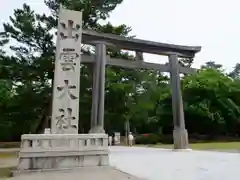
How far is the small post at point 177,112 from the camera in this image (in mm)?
16312

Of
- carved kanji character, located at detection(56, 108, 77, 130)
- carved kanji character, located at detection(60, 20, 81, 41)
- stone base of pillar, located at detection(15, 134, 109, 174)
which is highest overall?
carved kanji character, located at detection(60, 20, 81, 41)

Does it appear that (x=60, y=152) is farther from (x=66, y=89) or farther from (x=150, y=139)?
(x=150, y=139)

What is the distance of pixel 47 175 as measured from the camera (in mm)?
7016

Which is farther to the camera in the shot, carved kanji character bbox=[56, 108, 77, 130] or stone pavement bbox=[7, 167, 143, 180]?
carved kanji character bbox=[56, 108, 77, 130]

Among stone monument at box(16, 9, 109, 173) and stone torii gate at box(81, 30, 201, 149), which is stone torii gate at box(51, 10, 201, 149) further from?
stone monument at box(16, 9, 109, 173)

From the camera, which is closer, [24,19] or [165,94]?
[24,19]

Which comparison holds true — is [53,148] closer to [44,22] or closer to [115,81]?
[115,81]

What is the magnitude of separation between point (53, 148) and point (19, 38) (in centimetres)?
1646

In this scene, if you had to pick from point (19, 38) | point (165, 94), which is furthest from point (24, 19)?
point (165, 94)

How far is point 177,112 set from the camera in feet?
55.0

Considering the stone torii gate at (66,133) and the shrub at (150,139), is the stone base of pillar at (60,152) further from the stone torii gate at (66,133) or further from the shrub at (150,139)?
the shrub at (150,139)

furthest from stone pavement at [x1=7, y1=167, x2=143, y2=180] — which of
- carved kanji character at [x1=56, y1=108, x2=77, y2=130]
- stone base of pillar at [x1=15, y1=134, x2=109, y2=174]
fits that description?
carved kanji character at [x1=56, y1=108, x2=77, y2=130]

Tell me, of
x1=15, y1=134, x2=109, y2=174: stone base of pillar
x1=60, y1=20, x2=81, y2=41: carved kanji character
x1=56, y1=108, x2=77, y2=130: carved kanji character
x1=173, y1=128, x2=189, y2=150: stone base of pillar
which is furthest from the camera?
x1=173, y1=128, x2=189, y2=150: stone base of pillar

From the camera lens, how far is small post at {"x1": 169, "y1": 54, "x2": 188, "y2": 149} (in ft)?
53.5
